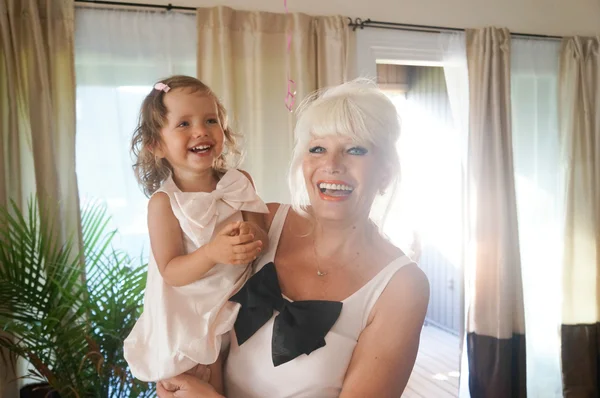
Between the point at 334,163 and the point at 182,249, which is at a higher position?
the point at 334,163

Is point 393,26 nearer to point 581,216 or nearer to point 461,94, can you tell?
point 461,94

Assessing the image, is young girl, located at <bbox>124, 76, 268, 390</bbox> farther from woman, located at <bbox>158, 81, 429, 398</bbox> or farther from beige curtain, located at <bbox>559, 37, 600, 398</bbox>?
beige curtain, located at <bbox>559, 37, 600, 398</bbox>

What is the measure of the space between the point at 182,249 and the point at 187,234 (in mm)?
36

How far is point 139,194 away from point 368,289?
190 cm

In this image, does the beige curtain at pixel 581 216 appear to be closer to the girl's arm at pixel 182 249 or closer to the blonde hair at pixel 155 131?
the blonde hair at pixel 155 131

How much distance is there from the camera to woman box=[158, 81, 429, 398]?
43.1 inches

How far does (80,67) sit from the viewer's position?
2623 mm

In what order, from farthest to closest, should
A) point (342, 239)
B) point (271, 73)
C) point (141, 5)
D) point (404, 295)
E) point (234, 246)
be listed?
point (271, 73) → point (141, 5) → point (342, 239) → point (404, 295) → point (234, 246)

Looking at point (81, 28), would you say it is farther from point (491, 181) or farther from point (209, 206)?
point (491, 181)

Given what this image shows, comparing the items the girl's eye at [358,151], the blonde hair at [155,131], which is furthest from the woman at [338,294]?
the blonde hair at [155,131]

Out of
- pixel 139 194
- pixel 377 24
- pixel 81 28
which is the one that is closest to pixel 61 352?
pixel 139 194

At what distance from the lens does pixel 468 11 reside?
337cm

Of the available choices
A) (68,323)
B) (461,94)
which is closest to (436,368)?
(461,94)

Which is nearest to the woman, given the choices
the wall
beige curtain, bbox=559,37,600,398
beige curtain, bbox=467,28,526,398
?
the wall
